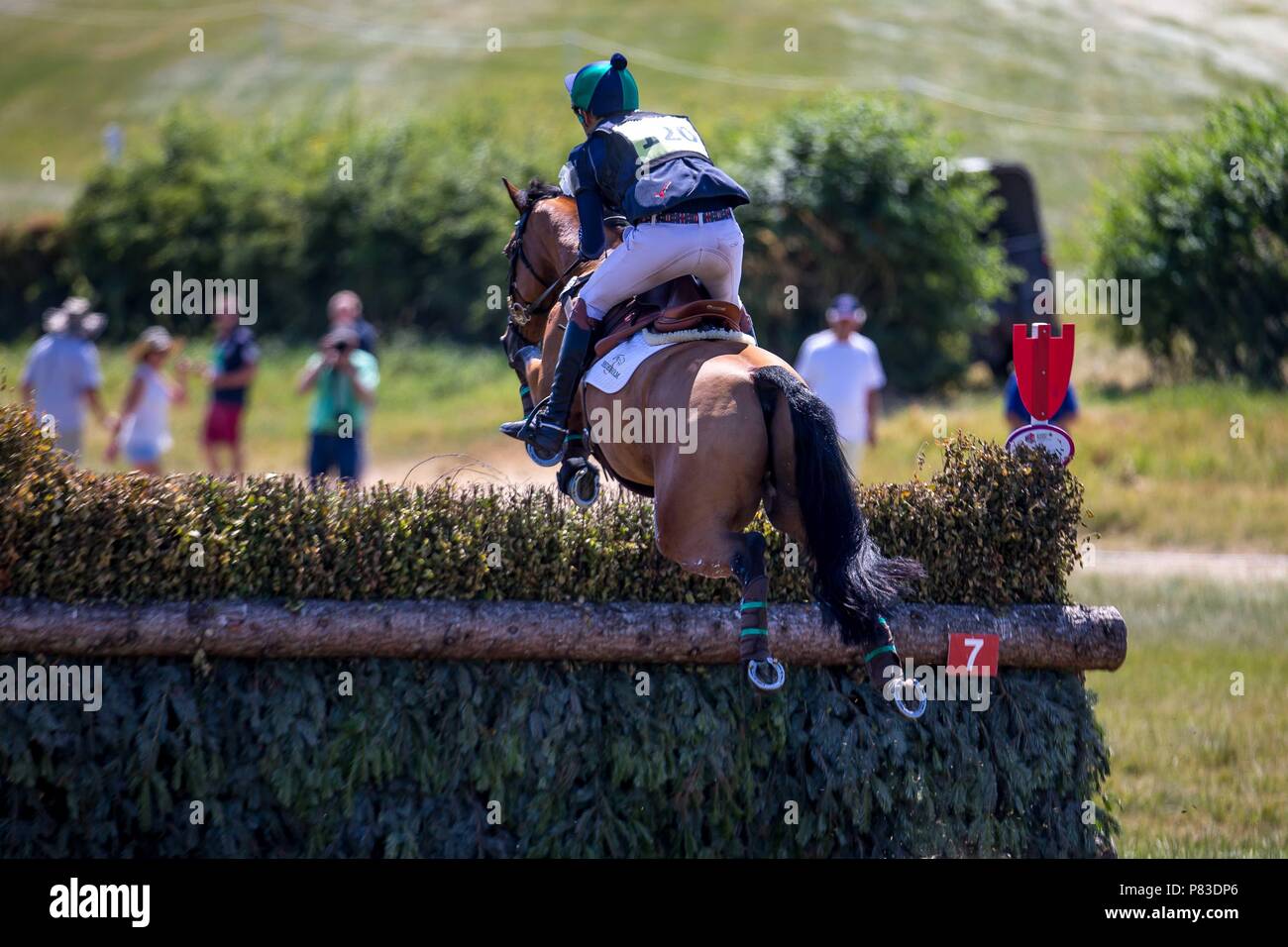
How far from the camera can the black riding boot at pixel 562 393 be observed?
5.50m

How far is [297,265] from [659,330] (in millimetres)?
19550

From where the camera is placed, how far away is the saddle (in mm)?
5320

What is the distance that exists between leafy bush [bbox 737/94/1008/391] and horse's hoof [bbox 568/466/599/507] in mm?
12286

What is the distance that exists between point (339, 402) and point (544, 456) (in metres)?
6.58

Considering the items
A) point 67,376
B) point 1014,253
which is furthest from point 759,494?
point 1014,253

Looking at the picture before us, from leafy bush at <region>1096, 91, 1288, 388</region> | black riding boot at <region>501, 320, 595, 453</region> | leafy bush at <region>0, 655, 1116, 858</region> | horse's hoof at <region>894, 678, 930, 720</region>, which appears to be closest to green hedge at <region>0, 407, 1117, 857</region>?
leafy bush at <region>0, 655, 1116, 858</region>

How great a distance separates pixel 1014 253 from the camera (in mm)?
20234

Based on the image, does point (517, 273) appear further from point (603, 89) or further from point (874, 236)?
point (874, 236)

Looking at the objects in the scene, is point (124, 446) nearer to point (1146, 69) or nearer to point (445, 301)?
point (445, 301)

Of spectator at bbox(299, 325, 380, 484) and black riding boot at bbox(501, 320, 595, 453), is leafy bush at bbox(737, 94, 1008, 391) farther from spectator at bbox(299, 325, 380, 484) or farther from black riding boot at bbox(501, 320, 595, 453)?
black riding boot at bbox(501, 320, 595, 453)

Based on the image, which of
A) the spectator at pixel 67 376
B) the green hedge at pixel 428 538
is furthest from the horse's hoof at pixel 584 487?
the spectator at pixel 67 376

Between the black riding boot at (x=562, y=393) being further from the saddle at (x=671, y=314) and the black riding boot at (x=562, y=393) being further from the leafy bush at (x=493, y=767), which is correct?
the leafy bush at (x=493, y=767)

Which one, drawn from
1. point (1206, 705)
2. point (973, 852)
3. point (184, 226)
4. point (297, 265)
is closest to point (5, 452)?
point (973, 852)

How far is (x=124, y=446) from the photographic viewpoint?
12094 mm
